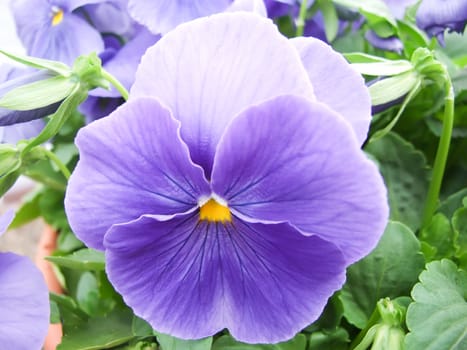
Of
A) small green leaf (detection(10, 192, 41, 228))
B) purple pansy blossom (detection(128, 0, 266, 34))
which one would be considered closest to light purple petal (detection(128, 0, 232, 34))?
purple pansy blossom (detection(128, 0, 266, 34))

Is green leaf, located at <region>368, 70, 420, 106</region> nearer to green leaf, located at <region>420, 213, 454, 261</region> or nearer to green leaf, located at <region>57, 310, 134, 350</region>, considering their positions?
green leaf, located at <region>420, 213, 454, 261</region>

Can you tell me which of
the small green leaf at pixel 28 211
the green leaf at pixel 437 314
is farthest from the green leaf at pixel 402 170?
the small green leaf at pixel 28 211

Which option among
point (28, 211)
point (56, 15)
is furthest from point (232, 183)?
point (28, 211)

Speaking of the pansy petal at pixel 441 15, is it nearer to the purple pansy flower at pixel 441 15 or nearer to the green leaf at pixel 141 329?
the purple pansy flower at pixel 441 15

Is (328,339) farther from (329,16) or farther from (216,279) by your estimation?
(329,16)

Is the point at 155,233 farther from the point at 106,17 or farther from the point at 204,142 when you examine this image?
the point at 106,17
